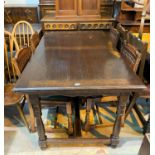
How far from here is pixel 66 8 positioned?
8.87 feet

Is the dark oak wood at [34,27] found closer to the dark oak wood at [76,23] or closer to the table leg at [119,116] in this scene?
the dark oak wood at [76,23]

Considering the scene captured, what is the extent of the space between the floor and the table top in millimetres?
706

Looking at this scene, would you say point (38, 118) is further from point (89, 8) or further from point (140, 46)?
point (89, 8)

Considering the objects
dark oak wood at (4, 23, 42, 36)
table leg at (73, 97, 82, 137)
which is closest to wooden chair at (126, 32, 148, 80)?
table leg at (73, 97, 82, 137)

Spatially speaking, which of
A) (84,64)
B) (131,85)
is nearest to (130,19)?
(84,64)

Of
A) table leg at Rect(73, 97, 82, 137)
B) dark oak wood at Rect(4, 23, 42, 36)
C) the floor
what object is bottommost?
the floor

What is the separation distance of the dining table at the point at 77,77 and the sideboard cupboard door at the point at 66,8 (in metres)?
0.81

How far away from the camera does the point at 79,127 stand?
1.87m

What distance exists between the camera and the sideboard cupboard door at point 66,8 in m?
2.66

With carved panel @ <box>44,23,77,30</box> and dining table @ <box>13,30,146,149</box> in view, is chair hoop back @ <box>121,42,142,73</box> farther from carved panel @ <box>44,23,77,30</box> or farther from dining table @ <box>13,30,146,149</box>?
carved panel @ <box>44,23,77,30</box>

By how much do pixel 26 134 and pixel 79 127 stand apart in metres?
0.59

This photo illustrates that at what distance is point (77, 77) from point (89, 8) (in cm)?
172

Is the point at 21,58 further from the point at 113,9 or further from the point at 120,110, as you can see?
the point at 113,9

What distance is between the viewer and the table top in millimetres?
1274
